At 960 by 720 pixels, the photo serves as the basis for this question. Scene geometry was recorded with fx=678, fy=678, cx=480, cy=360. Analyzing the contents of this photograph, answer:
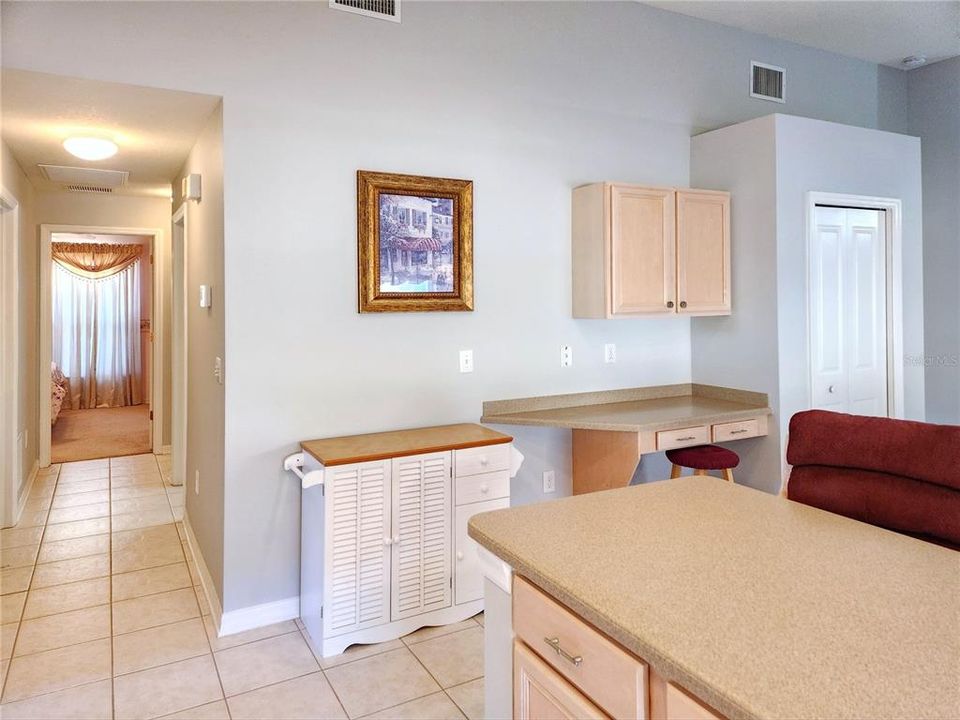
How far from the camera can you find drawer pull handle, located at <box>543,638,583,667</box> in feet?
4.05

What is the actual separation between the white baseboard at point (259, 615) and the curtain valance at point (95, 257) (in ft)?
25.8

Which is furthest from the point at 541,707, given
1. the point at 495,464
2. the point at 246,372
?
the point at 246,372

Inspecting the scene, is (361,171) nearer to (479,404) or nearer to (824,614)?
(479,404)

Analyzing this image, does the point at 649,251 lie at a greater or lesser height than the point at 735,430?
greater

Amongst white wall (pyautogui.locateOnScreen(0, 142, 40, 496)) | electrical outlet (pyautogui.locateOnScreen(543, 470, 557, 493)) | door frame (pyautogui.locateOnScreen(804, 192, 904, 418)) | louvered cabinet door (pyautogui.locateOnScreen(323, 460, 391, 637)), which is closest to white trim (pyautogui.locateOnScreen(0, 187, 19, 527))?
white wall (pyautogui.locateOnScreen(0, 142, 40, 496))

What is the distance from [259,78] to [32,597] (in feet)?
8.80

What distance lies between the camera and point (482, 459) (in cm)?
298

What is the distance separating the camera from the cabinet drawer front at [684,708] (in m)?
0.96

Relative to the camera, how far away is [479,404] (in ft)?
11.3

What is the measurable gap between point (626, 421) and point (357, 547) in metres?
1.37

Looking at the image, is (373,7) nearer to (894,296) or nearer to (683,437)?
(683,437)

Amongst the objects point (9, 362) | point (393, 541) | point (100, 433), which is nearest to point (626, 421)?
point (393, 541)

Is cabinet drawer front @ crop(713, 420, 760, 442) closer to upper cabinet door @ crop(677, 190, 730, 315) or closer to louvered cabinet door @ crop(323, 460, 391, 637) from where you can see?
upper cabinet door @ crop(677, 190, 730, 315)

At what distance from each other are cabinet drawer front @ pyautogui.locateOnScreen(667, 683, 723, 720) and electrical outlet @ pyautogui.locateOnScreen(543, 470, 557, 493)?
2656 mm
